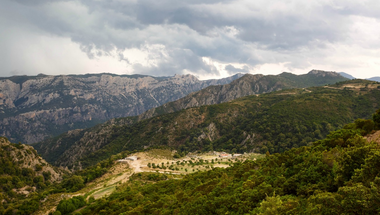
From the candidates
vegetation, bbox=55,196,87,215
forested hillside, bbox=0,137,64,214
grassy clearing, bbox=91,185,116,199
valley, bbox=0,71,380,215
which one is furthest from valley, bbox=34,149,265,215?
forested hillside, bbox=0,137,64,214

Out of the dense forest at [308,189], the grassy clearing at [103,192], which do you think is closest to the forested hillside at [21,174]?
the grassy clearing at [103,192]

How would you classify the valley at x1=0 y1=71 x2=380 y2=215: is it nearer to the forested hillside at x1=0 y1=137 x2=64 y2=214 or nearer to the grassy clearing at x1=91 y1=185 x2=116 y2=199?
the grassy clearing at x1=91 y1=185 x2=116 y2=199

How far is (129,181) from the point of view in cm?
5825

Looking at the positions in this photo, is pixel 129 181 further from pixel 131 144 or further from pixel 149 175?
pixel 131 144

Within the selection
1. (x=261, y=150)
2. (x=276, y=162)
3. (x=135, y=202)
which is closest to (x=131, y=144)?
(x=261, y=150)

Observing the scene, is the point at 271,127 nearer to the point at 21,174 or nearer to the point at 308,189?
the point at 308,189

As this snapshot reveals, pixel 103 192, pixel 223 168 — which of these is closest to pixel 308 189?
pixel 223 168

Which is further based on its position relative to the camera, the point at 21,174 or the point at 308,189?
the point at 21,174

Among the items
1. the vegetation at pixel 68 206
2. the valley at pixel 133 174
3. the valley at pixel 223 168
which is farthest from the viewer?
the valley at pixel 133 174

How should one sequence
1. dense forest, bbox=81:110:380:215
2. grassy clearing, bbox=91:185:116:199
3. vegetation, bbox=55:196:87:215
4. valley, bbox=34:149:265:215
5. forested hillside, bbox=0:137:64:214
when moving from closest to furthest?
dense forest, bbox=81:110:380:215 → vegetation, bbox=55:196:87:215 → grassy clearing, bbox=91:185:116:199 → valley, bbox=34:149:265:215 → forested hillside, bbox=0:137:64:214

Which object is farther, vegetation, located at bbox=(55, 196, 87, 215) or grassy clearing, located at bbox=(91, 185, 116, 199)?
grassy clearing, located at bbox=(91, 185, 116, 199)

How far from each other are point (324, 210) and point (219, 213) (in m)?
10.5

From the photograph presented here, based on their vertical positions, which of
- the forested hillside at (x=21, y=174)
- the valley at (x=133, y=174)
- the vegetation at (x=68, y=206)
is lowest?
the forested hillside at (x=21, y=174)

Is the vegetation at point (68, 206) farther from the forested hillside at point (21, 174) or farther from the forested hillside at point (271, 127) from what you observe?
the forested hillside at point (271, 127)
